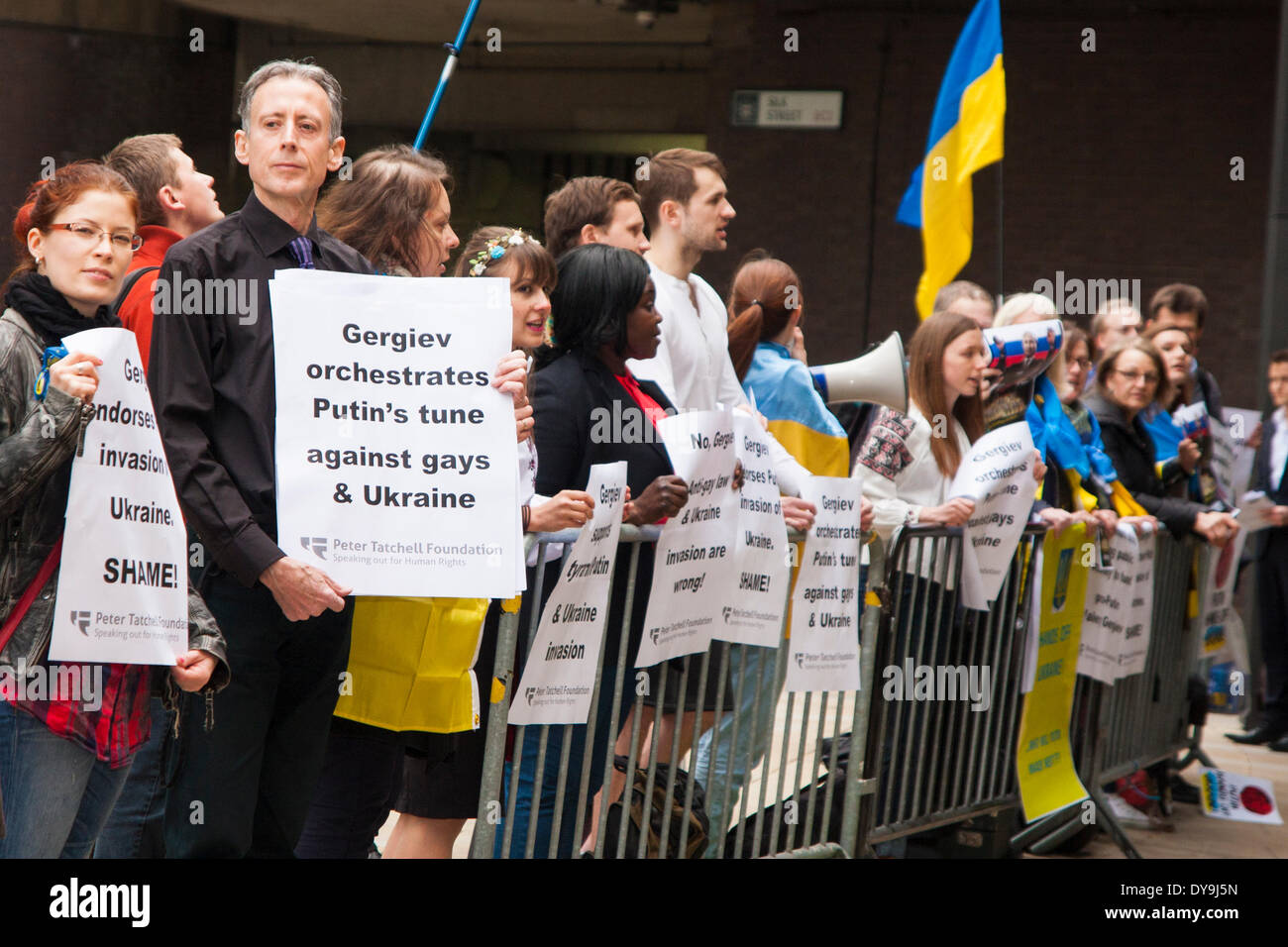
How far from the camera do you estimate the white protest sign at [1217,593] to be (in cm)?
709

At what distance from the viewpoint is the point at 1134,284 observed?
11742 mm

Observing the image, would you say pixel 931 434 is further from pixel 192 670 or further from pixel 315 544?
pixel 192 670

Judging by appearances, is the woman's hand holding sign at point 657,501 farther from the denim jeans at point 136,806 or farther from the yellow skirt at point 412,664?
the denim jeans at point 136,806

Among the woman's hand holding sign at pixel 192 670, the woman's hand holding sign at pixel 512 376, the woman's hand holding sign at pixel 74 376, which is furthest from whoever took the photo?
the woman's hand holding sign at pixel 512 376

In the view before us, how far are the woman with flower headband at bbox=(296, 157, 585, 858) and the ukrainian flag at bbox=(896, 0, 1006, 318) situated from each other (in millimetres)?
4817

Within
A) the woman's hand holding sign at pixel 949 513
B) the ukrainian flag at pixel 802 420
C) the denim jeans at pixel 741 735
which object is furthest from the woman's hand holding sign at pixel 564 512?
the ukrainian flag at pixel 802 420

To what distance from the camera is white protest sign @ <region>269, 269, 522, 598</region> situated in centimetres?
291

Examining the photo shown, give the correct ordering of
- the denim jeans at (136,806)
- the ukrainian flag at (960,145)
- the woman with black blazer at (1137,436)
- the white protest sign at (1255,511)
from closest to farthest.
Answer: the denim jeans at (136,806) < the woman with black blazer at (1137,436) < the white protest sign at (1255,511) < the ukrainian flag at (960,145)

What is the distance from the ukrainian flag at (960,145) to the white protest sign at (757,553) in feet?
14.3

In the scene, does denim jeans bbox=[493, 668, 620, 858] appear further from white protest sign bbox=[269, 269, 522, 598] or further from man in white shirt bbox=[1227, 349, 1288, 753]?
man in white shirt bbox=[1227, 349, 1288, 753]

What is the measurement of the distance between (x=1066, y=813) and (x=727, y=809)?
→ 243 centimetres

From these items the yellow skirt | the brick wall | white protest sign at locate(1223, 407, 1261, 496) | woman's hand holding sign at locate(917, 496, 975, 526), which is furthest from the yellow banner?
the brick wall

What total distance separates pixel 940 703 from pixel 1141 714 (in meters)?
2.11
